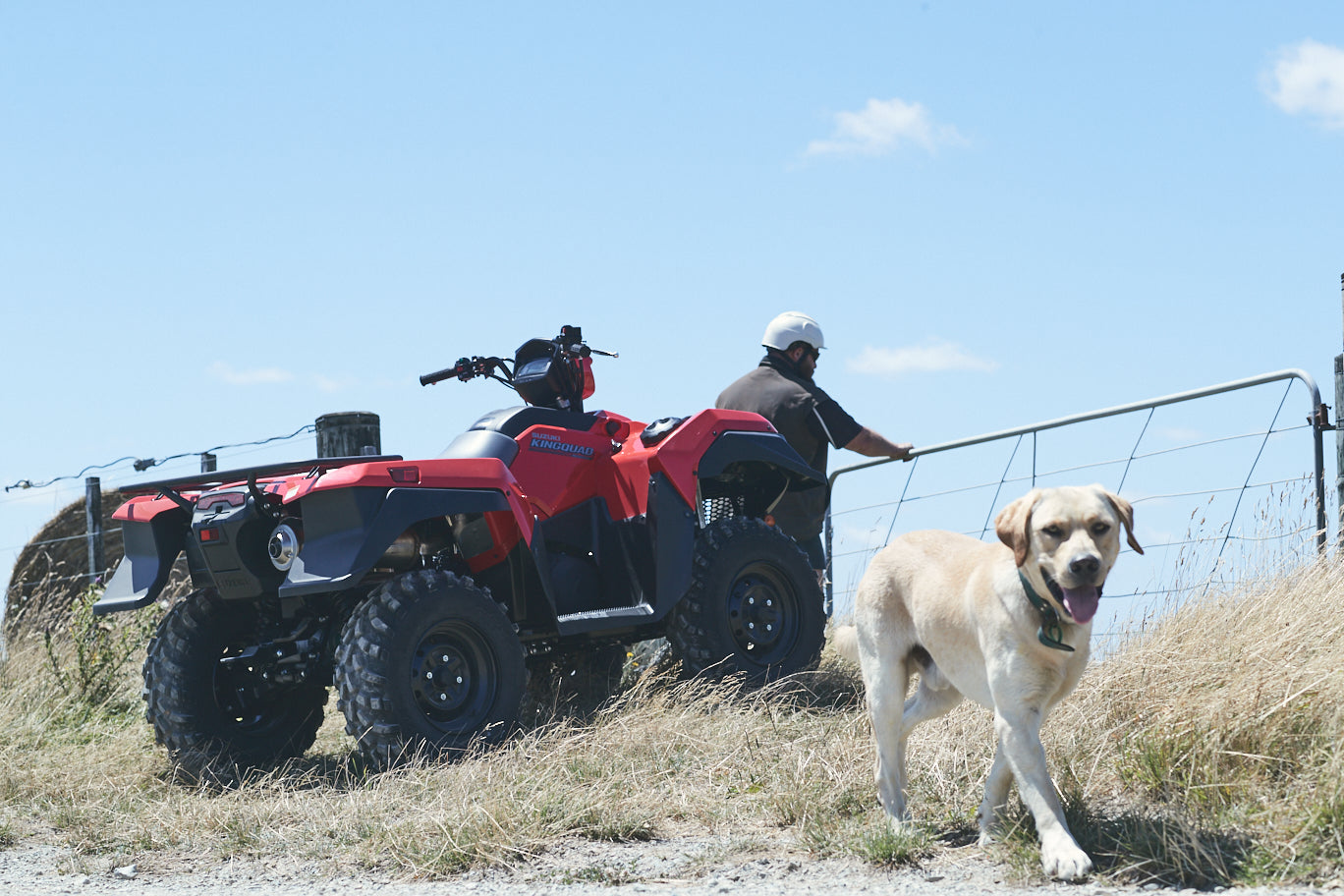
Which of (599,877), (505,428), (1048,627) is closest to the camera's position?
(1048,627)

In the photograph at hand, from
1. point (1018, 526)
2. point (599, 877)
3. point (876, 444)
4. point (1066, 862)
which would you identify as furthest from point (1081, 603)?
point (876, 444)

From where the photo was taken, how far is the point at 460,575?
234 inches

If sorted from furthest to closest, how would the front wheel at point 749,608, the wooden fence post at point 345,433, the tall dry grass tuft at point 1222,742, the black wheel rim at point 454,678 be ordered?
1. the wooden fence post at point 345,433
2. the front wheel at point 749,608
3. the black wheel rim at point 454,678
4. the tall dry grass tuft at point 1222,742

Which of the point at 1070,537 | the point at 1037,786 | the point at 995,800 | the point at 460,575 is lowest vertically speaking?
the point at 995,800

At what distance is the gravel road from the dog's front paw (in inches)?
1.4

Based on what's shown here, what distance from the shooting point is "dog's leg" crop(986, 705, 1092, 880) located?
11.6 feet

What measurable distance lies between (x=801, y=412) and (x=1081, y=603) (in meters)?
3.88

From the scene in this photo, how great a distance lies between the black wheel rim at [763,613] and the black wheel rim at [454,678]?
1385mm

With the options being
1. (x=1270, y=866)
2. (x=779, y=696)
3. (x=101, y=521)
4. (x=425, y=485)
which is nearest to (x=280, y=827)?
(x=425, y=485)

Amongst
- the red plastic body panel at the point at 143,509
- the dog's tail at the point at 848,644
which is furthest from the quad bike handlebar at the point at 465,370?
the dog's tail at the point at 848,644

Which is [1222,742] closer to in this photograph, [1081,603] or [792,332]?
[1081,603]

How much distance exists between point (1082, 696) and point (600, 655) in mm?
2917

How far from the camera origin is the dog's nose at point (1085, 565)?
11.3ft

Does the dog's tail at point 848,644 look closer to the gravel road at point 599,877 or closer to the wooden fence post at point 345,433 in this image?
the gravel road at point 599,877
